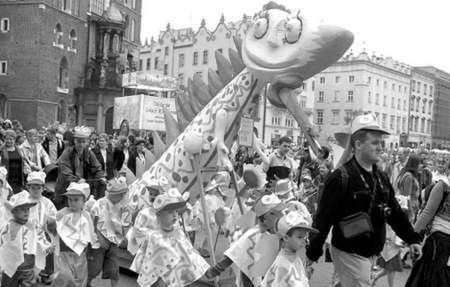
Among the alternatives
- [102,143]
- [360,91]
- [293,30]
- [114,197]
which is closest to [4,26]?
[102,143]

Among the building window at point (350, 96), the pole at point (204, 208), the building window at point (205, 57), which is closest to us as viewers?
the pole at point (204, 208)

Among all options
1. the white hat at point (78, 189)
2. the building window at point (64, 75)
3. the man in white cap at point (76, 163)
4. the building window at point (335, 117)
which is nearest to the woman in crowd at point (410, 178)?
the man in white cap at point (76, 163)

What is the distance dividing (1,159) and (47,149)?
1909mm

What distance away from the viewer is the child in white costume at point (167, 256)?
4863 mm

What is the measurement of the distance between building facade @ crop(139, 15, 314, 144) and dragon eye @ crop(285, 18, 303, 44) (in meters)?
41.8

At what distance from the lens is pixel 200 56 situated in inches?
2089

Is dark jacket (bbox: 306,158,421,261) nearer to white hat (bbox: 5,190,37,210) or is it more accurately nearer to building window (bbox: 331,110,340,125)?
white hat (bbox: 5,190,37,210)

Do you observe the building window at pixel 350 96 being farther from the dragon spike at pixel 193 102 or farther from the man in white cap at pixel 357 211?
the man in white cap at pixel 357 211

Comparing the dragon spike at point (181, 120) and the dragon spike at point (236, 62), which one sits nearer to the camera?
the dragon spike at point (236, 62)

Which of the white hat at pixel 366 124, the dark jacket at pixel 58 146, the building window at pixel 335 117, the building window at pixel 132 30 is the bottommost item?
the dark jacket at pixel 58 146

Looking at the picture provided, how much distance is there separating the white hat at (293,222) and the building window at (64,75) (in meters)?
35.4

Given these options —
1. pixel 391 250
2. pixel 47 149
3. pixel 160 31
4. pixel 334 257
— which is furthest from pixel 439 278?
pixel 160 31

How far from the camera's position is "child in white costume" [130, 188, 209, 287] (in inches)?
191

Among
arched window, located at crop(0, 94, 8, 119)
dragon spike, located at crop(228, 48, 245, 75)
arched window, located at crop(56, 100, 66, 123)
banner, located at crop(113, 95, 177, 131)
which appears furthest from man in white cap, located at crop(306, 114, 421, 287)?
arched window, located at crop(56, 100, 66, 123)
